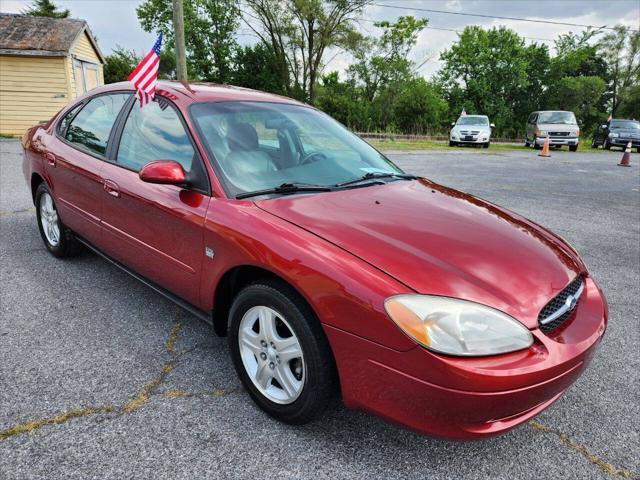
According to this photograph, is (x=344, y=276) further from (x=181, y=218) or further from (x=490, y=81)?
(x=490, y=81)

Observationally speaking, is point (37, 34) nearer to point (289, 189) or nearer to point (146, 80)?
point (146, 80)

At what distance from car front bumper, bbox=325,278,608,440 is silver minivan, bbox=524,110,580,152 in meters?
22.6

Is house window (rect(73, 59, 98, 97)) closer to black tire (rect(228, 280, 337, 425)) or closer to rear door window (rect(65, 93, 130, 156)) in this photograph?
rear door window (rect(65, 93, 130, 156))

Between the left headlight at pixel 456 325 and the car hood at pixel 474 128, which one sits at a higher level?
the car hood at pixel 474 128

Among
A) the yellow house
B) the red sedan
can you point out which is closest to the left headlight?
the red sedan

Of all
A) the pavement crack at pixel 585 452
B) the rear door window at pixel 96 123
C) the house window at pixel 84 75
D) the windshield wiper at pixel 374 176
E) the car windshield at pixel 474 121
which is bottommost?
the pavement crack at pixel 585 452

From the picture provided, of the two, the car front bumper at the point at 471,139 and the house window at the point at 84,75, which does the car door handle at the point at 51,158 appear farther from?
the car front bumper at the point at 471,139

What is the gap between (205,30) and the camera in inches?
1332

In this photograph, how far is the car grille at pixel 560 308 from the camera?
1.81 m

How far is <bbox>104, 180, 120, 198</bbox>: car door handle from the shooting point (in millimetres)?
2898

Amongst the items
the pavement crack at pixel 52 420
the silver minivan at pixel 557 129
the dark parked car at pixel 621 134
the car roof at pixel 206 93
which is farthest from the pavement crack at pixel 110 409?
the dark parked car at pixel 621 134

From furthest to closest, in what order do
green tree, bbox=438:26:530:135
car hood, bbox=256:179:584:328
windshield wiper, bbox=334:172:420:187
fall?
green tree, bbox=438:26:530:135
windshield wiper, bbox=334:172:420:187
car hood, bbox=256:179:584:328

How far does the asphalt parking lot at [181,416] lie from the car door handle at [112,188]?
2.65ft

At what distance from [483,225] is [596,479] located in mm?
1184
